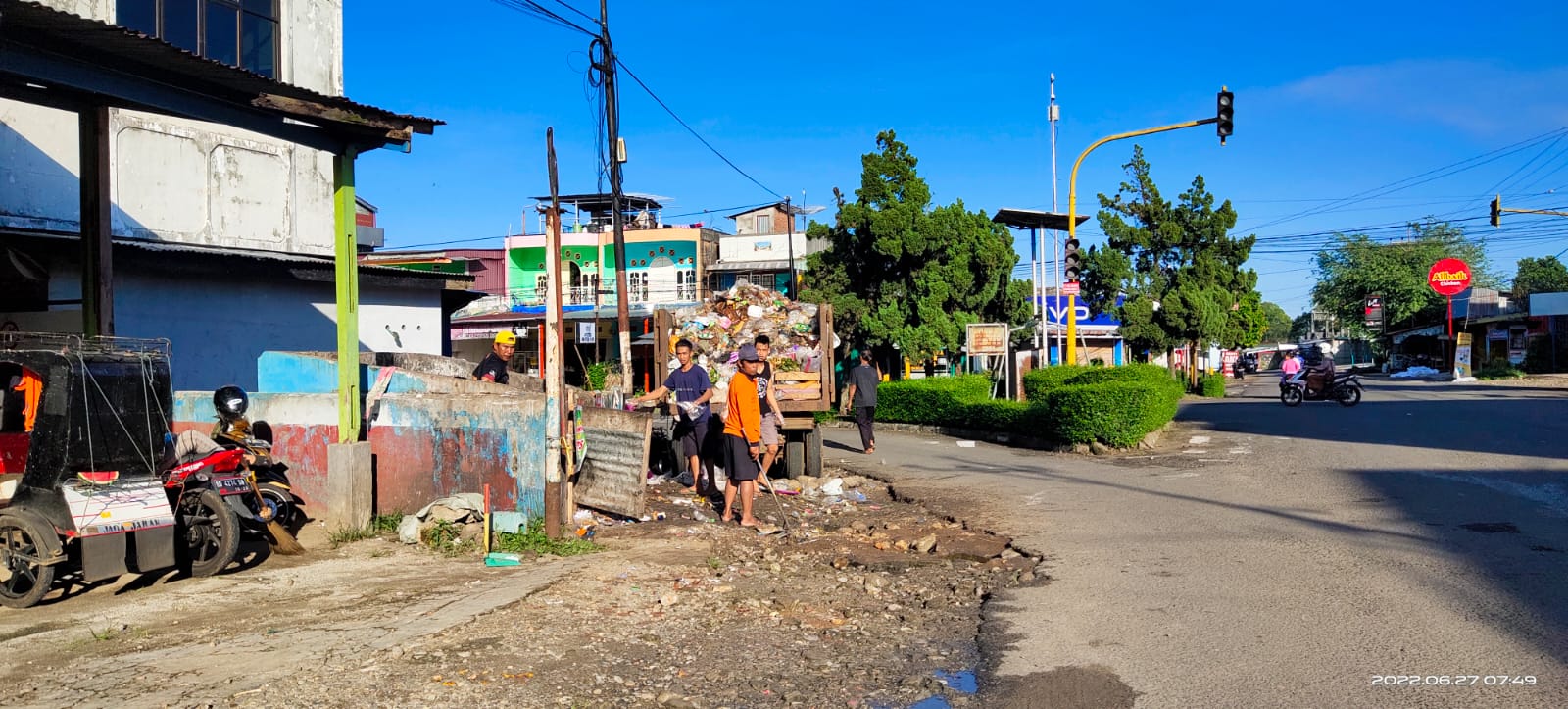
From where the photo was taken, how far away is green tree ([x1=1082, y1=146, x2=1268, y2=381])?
1432 inches

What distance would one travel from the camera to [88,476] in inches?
284

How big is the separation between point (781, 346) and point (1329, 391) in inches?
759

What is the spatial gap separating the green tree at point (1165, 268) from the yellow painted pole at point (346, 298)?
99.0ft

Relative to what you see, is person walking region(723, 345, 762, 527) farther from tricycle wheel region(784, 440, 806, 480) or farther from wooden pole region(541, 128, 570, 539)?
tricycle wheel region(784, 440, 806, 480)

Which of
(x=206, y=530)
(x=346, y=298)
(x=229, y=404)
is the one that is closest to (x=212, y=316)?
(x=346, y=298)

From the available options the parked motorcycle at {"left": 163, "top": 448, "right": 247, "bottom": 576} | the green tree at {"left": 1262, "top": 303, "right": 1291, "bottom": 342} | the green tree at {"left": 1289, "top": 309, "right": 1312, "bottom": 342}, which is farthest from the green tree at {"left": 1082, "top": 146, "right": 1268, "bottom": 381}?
the green tree at {"left": 1262, "top": 303, "right": 1291, "bottom": 342}

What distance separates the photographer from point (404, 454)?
1002 centimetres

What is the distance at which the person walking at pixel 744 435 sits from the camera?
34.2ft

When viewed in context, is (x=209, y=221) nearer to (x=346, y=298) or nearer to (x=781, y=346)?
(x=346, y=298)

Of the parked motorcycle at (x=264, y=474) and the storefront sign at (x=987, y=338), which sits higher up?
the storefront sign at (x=987, y=338)

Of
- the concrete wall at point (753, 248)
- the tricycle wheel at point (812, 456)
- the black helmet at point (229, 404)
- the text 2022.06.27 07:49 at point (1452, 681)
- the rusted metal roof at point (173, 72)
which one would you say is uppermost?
the concrete wall at point (753, 248)

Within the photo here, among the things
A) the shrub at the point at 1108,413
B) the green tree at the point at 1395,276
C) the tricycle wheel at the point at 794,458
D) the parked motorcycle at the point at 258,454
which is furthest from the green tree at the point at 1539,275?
the parked motorcycle at the point at 258,454

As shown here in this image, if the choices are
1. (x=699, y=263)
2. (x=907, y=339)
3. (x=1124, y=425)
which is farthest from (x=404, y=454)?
(x=699, y=263)

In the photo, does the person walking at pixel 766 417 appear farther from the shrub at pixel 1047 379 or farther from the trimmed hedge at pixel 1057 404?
the shrub at pixel 1047 379
